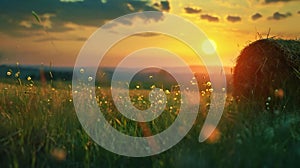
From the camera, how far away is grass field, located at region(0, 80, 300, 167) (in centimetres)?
527

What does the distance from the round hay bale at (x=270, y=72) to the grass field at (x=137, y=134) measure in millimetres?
3503

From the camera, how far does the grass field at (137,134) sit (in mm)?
5270

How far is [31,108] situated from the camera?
23.2 feet

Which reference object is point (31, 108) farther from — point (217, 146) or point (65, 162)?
point (217, 146)

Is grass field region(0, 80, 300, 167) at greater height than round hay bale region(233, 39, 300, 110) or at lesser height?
lesser

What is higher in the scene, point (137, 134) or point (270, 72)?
point (270, 72)

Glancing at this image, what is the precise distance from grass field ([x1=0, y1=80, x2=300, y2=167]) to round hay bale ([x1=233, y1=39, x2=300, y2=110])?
350 centimetres

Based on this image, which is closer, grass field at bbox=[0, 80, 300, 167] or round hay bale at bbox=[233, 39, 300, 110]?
grass field at bbox=[0, 80, 300, 167]

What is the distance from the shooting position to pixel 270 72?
11.1 m

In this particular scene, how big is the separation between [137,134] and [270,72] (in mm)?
5172

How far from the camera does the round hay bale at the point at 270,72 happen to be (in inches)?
423

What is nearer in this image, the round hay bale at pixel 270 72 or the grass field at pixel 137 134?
the grass field at pixel 137 134

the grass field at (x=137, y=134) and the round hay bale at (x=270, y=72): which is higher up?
the round hay bale at (x=270, y=72)

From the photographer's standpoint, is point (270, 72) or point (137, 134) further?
point (270, 72)
